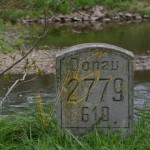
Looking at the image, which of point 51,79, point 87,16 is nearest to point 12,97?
point 51,79

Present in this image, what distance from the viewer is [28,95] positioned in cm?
1185

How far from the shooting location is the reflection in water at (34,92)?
1053 cm

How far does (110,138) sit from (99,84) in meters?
0.67

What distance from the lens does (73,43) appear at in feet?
63.3

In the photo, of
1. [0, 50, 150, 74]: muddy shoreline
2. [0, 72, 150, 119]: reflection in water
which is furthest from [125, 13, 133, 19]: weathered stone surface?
[0, 72, 150, 119]: reflection in water

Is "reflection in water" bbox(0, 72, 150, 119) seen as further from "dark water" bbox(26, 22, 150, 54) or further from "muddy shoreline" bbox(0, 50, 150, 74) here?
"dark water" bbox(26, 22, 150, 54)

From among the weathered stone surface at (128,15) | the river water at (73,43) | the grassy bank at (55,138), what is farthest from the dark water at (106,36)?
the grassy bank at (55,138)

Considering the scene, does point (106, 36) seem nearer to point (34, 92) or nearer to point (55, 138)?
point (34, 92)

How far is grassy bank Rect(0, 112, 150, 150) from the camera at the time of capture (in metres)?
6.31

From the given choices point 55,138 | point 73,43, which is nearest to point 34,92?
point 55,138

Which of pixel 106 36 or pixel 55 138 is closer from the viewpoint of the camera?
pixel 55 138

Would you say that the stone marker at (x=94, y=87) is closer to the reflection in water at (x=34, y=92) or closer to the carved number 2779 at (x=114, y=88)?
the carved number 2779 at (x=114, y=88)

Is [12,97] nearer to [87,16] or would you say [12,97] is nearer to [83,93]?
[83,93]

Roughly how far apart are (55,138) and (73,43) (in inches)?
506
